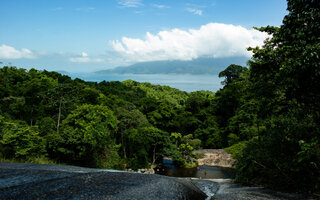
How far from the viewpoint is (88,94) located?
34.0m

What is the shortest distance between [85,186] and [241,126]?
30.1 metres

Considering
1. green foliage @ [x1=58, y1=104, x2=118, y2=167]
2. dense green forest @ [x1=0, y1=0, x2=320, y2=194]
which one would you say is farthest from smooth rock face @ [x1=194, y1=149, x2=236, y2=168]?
green foliage @ [x1=58, y1=104, x2=118, y2=167]

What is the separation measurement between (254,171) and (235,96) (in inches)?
1396

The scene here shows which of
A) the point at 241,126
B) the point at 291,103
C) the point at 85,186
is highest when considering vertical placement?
the point at 291,103

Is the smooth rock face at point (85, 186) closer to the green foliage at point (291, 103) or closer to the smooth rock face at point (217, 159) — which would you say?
the green foliage at point (291, 103)

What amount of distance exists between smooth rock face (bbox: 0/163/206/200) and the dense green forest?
4.70m

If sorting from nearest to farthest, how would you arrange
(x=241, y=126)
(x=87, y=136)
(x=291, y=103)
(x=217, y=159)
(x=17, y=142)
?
(x=291, y=103) → (x=17, y=142) → (x=87, y=136) → (x=217, y=159) → (x=241, y=126)

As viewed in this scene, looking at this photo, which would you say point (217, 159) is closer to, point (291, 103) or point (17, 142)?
point (291, 103)

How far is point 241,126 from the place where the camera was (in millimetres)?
33719

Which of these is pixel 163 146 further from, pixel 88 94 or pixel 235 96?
pixel 235 96

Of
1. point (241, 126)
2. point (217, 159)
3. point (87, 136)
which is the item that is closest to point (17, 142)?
point (87, 136)

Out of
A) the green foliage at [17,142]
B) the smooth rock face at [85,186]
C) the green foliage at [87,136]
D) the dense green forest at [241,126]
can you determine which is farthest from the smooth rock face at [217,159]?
the smooth rock face at [85,186]

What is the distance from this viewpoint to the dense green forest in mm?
8766

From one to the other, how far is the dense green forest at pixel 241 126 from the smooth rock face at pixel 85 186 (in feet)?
15.4
